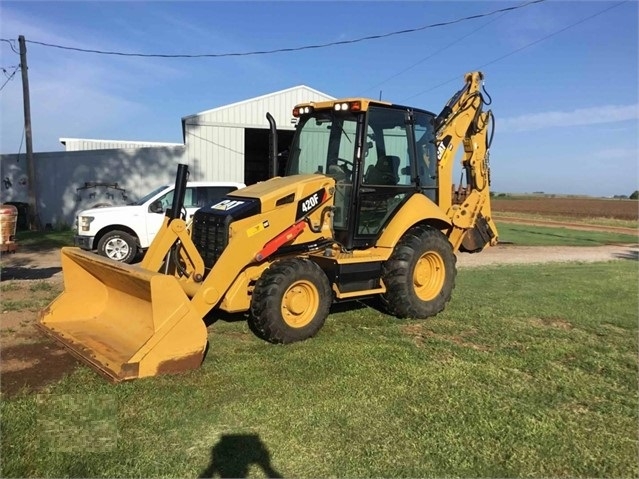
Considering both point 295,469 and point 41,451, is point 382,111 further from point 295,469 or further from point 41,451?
point 41,451

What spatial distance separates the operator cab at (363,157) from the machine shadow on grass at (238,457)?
3.38m

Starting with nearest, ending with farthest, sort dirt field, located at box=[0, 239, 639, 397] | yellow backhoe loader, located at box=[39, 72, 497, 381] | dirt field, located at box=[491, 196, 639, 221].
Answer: dirt field, located at box=[0, 239, 639, 397] → yellow backhoe loader, located at box=[39, 72, 497, 381] → dirt field, located at box=[491, 196, 639, 221]

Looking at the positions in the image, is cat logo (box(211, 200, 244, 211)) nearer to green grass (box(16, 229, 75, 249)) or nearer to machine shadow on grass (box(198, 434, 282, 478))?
machine shadow on grass (box(198, 434, 282, 478))

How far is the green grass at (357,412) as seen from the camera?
11.2ft

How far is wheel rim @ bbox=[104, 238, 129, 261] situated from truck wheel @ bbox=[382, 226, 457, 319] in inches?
298

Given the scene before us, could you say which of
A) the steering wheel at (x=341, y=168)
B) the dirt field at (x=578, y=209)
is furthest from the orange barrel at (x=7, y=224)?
the dirt field at (x=578, y=209)

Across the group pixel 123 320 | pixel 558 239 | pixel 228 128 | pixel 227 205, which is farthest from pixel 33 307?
pixel 558 239

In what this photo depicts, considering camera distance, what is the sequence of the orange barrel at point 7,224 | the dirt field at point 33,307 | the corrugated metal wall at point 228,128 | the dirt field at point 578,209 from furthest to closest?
the dirt field at point 578,209 → the corrugated metal wall at point 228,128 → the orange barrel at point 7,224 → the dirt field at point 33,307

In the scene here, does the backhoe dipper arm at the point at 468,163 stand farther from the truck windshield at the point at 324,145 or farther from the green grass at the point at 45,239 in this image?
the green grass at the point at 45,239

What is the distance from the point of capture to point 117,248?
1242 centimetres

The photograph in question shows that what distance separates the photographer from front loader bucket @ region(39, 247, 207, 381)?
4668mm

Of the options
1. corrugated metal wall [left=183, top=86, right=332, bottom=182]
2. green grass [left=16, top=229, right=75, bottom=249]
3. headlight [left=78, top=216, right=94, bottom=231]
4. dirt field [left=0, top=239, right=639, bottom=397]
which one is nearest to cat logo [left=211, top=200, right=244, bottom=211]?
dirt field [left=0, top=239, right=639, bottom=397]

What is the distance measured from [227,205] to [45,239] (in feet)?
44.5

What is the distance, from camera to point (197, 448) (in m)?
3.56
